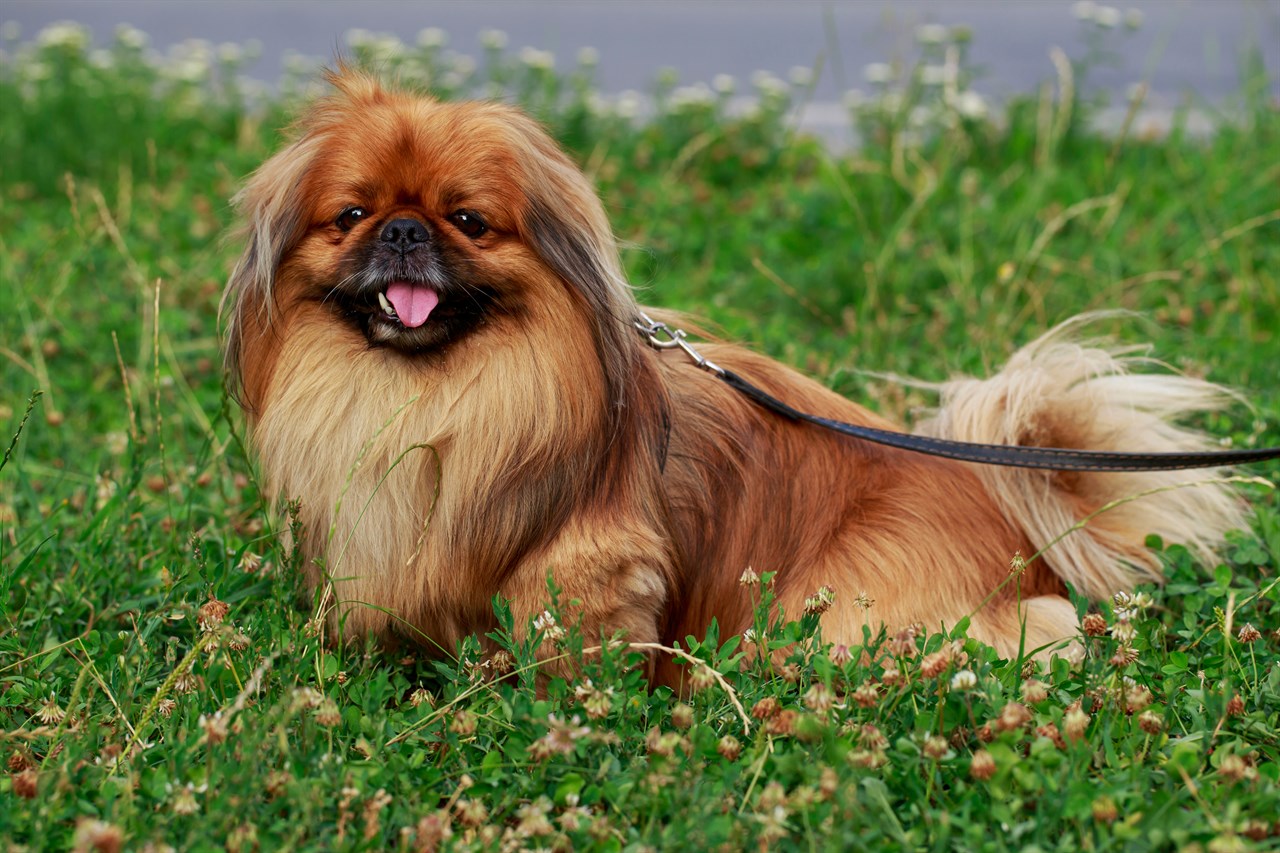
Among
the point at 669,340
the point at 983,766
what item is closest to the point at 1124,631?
the point at 983,766

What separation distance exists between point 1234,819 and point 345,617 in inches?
71.8

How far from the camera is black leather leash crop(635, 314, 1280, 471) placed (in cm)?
301

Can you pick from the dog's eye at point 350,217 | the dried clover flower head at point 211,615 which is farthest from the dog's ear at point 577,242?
the dried clover flower head at point 211,615

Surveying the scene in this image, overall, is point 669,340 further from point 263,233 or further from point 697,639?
point 263,233

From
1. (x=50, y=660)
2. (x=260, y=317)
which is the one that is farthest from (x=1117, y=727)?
(x=50, y=660)

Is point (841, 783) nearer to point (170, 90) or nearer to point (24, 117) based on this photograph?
point (24, 117)

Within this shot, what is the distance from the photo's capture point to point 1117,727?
8.09ft

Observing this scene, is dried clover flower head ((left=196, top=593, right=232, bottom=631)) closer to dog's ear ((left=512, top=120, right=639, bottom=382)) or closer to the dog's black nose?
the dog's black nose

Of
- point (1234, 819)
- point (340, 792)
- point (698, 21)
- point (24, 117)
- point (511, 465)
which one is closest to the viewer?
point (1234, 819)

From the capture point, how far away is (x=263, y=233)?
278cm

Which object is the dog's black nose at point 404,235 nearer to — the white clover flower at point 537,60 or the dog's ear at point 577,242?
the dog's ear at point 577,242

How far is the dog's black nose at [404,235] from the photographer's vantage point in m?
2.59

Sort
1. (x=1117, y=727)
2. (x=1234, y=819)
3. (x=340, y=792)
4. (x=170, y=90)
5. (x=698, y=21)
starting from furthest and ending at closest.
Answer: (x=698, y=21)
(x=170, y=90)
(x=1117, y=727)
(x=340, y=792)
(x=1234, y=819)

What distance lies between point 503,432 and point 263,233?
70cm
